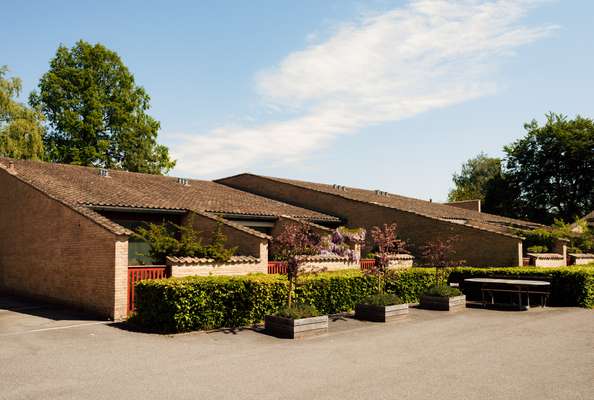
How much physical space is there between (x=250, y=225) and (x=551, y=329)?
1546 cm

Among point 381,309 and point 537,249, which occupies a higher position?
point 537,249

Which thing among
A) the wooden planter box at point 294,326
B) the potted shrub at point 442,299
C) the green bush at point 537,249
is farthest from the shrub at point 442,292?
the green bush at point 537,249

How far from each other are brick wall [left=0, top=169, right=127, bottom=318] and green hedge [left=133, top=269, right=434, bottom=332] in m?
2.01

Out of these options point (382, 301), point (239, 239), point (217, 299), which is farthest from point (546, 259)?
point (217, 299)

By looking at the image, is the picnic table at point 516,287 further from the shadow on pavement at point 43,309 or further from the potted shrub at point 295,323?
the shadow on pavement at point 43,309

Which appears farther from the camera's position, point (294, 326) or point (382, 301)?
point (382, 301)

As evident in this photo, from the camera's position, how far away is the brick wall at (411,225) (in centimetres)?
2253

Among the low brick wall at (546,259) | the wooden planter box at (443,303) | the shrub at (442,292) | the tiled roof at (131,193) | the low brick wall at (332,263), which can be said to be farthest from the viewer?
the low brick wall at (546,259)

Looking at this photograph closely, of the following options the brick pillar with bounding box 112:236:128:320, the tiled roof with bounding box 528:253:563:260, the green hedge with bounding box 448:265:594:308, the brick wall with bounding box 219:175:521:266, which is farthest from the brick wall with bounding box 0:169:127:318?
the tiled roof with bounding box 528:253:563:260

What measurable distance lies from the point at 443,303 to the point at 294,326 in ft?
→ 24.7

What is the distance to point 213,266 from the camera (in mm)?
17125

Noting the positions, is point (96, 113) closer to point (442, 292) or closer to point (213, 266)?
point (213, 266)

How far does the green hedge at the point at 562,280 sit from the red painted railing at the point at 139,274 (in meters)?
13.2

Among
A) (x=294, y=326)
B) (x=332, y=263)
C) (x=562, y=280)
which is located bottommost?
(x=294, y=326)
